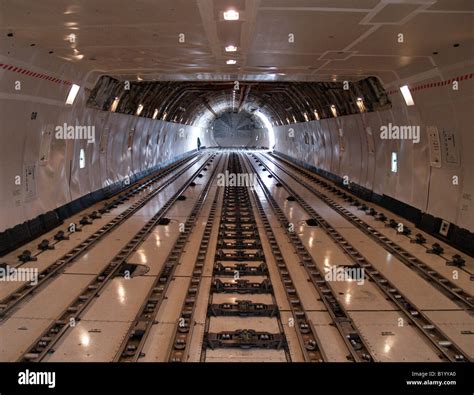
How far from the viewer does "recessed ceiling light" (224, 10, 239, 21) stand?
6257mm

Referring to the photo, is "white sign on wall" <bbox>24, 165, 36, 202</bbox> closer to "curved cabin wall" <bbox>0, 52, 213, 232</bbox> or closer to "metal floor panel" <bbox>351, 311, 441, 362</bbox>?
"curved cabin wall" <bbox>0, 52, 213, 232</bbox>

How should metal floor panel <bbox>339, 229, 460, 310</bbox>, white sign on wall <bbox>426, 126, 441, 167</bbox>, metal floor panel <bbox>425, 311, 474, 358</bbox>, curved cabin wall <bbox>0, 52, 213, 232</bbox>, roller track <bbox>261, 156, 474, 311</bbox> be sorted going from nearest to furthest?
1. metal floor panel <bbox>425, 311, 474, 358</bbox>
2. metal floor panel <bbox>339, 229, 460, 310</bbox>
3. roller track <bbox>261, 156, 474, 311</bbox>
4. curved cabin wall <bbox>0, 52, 213, 232</bbox>
5. white sign on wall <bbox>426, 126, 441, 167</bbox>

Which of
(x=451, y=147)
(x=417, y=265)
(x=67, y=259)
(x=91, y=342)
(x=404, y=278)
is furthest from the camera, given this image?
Result: (x=451, y=147)

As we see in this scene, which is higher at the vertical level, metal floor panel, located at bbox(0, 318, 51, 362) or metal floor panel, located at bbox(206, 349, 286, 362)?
metal floor panel, located at bbox(206, 349, 286, 362)

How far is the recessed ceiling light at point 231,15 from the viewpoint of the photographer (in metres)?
6.26

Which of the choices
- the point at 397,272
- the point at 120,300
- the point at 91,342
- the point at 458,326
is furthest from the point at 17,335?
the point at 397,272

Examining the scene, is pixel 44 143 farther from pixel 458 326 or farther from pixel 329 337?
pixel 458 326

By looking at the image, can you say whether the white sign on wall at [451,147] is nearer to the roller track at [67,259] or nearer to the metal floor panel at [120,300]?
the metal floor panel at [120,300]

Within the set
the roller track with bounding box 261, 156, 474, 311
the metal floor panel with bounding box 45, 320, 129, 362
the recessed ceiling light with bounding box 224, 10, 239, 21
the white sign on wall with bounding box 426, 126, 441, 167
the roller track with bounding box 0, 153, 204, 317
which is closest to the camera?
the metal floor panel with bounding box 45, 320, 129, 362

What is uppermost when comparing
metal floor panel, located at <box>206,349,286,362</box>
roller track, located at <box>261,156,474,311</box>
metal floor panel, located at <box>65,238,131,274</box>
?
roller track, located at <box>261,156,474,311</box>

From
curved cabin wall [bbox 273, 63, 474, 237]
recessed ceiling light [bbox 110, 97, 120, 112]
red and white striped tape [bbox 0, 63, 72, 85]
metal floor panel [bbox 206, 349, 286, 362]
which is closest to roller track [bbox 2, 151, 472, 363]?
metal floor panel [bbox 206, 349, 286, 362]

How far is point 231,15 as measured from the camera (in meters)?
6.39

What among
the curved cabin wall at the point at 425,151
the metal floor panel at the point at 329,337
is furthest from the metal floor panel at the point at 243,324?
the curved cabin wall at the point at 425,151
